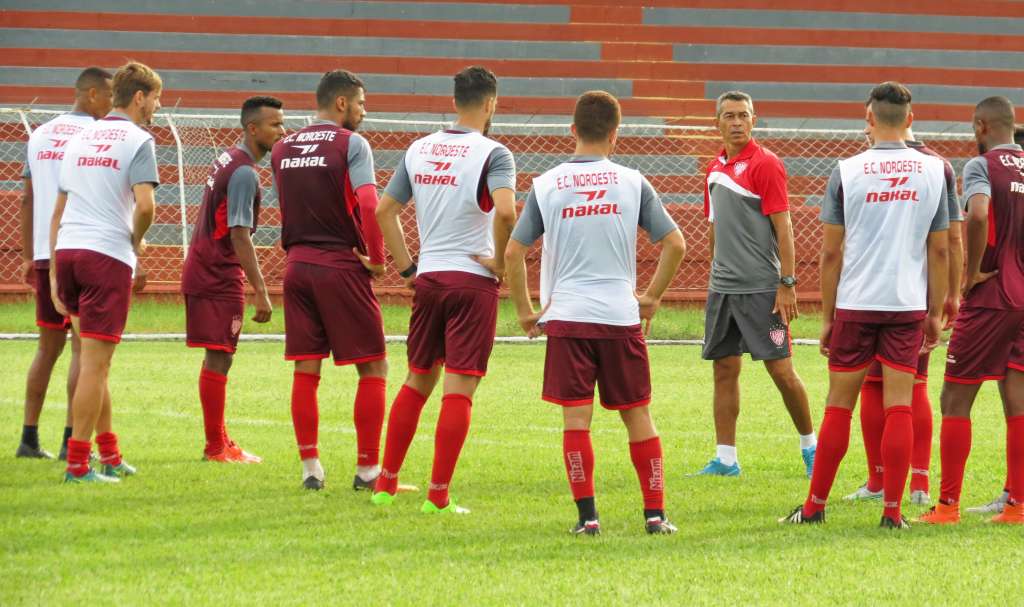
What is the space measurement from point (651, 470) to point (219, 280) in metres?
3.13

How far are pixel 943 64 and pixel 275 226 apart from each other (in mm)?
12034

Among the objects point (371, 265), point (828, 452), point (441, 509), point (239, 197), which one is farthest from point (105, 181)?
point (828, 452)

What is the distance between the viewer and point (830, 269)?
18.8 ft

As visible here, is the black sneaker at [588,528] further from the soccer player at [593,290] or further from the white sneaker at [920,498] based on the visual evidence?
the white sneaker at [920,498]

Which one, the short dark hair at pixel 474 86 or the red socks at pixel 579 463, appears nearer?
the red socks at pixel 579 463

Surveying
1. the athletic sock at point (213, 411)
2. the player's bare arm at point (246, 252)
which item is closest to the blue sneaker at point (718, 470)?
the player's bare arm at point (246, 252)

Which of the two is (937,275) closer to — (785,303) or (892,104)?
(892,104)

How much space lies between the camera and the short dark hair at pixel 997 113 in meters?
6.14

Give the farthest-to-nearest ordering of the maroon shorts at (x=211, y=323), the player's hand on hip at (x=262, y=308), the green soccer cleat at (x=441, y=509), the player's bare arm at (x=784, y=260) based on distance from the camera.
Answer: the maroon shorts at (x=211, y=323) < the player's hand on hip at (x=262, y=308) < the player's bare arm at (x=784, y=260) < the green soccer cleat at (x=441, y=509)

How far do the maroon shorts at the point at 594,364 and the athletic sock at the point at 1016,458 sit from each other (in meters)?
1.73

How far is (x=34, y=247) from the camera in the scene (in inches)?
292

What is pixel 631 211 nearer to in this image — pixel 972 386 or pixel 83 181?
pixel 972 386

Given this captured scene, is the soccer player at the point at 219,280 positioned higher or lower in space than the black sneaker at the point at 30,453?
higher

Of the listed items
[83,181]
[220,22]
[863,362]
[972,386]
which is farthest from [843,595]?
[220,22]
